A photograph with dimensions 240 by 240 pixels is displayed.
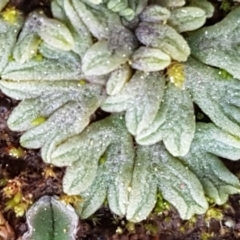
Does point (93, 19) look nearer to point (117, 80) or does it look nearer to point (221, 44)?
point (117, 80)

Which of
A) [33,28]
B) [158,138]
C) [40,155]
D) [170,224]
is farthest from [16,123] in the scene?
[170,224]

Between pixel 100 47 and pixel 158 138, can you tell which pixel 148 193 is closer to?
pixel 158 138

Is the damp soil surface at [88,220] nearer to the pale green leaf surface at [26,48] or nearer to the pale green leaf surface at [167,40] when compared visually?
the pale green leaf surface at [26,48]

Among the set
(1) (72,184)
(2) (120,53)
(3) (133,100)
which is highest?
(2) (120,53)

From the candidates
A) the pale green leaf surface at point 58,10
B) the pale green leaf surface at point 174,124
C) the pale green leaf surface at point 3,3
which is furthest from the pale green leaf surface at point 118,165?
the pale green leaf surface at point 3,3

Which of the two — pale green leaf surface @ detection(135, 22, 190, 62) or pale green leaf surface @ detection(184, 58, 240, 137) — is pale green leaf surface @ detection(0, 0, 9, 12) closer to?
pale green leaf surface @ detection(135, 22, 190, 62)

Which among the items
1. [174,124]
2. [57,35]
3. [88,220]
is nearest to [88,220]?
[88,220]
